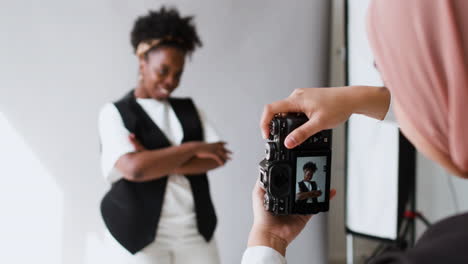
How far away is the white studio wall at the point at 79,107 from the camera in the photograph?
1300 millimetres

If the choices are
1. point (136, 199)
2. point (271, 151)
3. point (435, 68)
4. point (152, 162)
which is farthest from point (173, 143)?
point (435, 68)

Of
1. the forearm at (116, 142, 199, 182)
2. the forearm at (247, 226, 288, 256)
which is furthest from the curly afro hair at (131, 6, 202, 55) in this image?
the forearm at (247, 226, 288, 256)

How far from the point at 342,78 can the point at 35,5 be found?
42.0 inches

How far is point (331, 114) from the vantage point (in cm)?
81

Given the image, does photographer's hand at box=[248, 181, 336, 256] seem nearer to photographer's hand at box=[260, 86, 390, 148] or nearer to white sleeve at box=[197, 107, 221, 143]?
photographer's hand at box=[260, 86, 390, 148]

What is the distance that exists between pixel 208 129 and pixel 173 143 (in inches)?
5.1

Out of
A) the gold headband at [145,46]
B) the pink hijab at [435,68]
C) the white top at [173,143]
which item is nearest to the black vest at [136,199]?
the white top at [173,143]

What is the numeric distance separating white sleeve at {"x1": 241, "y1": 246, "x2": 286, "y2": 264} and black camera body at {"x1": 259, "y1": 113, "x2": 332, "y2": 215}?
0.09m

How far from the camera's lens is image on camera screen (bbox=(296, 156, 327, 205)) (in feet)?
2.54

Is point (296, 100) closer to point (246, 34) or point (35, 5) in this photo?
point (246, 34)

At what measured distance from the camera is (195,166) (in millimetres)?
1399

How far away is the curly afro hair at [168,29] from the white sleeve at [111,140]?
0.20 m

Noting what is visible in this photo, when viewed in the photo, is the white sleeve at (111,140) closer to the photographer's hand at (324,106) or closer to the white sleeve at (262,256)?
the photographer's hand at (324,106)

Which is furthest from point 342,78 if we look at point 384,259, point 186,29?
point 384,259
